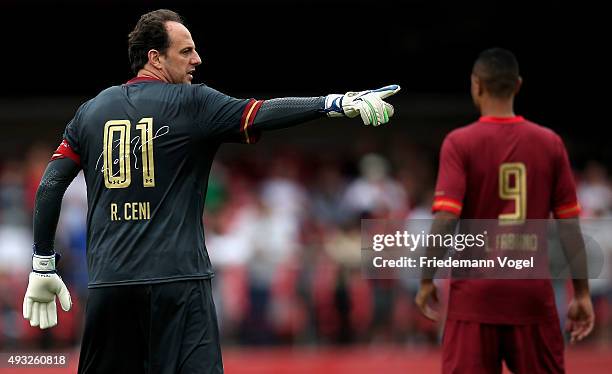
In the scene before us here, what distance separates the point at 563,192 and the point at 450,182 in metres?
0.64

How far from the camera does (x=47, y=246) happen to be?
5.52 m

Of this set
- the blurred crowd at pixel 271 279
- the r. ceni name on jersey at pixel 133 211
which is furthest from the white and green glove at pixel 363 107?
the blurred crowd at pixel 271 279

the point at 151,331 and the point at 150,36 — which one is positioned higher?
the point at 150,36

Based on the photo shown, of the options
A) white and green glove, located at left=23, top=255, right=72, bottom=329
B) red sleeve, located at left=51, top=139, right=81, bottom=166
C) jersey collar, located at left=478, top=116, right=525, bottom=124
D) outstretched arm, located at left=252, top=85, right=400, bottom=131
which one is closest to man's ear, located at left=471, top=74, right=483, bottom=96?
jersey collar, located at left=478, top=116, right=525, bottom=124

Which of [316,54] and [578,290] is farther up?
[316,54]

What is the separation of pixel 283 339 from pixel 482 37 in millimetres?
8058

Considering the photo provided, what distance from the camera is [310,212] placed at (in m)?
14.0

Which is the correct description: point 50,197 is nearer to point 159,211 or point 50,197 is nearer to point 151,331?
point 159,211

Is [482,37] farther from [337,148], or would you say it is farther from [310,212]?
[310,212]

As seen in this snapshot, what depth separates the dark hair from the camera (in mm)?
5457

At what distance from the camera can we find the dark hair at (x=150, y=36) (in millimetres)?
5457

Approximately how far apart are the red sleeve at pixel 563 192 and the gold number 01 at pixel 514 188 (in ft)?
0.72

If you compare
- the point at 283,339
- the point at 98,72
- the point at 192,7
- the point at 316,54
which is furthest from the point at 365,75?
the point at 283,339

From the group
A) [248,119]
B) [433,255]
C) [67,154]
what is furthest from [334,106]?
[67,154]
